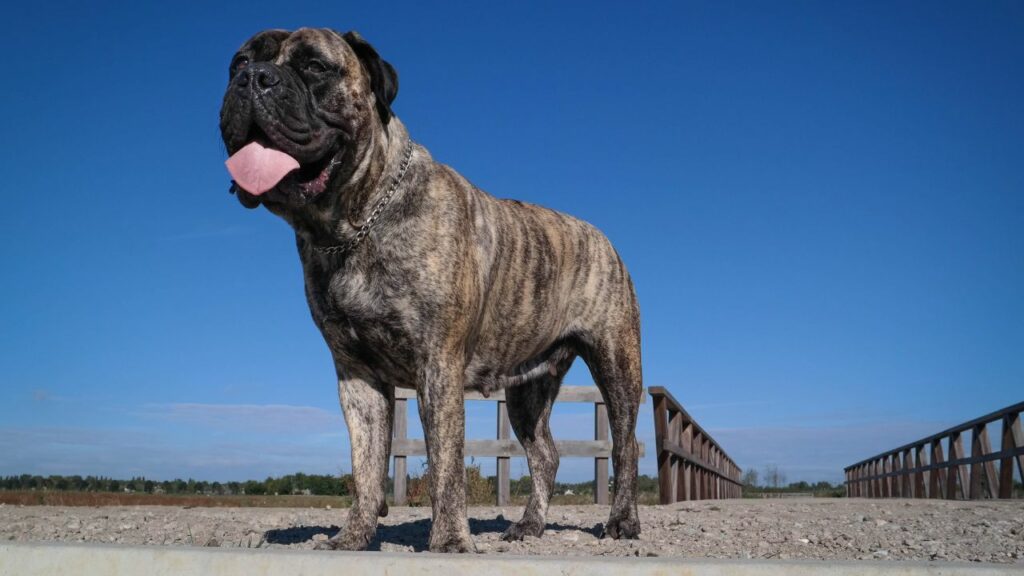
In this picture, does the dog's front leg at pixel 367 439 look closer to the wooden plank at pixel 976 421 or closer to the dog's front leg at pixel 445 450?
the dog's front leg at pixel 445 450

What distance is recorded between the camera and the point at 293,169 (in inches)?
146

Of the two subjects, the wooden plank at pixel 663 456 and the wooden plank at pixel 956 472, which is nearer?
the wooden plank at pixel 663 456

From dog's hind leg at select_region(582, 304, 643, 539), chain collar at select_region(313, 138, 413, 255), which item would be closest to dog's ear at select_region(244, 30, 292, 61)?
chain collar at select_region(313, 138, 413, 255)

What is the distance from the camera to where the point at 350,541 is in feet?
13.6

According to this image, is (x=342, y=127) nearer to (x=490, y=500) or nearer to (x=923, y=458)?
(x=490, y=500)

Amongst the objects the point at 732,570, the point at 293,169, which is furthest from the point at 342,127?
the point at 732,570

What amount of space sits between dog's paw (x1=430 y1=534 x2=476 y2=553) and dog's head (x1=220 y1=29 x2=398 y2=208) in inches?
63.0

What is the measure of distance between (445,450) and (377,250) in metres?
0.95

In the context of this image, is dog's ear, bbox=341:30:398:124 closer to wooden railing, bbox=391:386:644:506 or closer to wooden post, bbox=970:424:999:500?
wooden railing, bbox=391:386:644:506

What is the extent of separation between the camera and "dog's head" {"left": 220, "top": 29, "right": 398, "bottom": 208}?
12.0ft

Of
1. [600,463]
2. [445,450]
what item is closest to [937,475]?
[600,463]

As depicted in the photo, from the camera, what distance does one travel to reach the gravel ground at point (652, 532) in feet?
15.6

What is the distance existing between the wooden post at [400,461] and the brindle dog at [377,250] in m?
7.11

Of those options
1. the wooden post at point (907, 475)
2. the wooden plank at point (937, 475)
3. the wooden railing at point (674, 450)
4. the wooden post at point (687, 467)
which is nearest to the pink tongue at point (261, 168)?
the wooden railing at point (674, 450)
